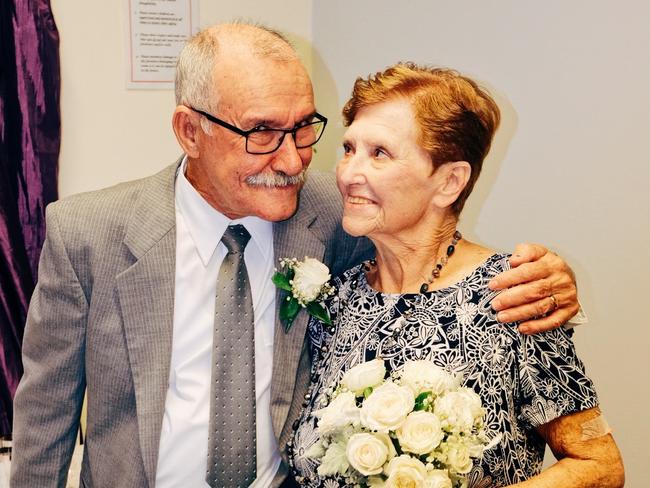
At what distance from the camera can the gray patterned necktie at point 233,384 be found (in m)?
1.67

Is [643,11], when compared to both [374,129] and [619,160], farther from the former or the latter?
[374,129]

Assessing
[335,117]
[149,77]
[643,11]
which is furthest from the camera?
[335,117]

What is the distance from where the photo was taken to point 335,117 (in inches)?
136

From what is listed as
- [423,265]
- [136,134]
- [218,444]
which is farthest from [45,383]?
[136,134]

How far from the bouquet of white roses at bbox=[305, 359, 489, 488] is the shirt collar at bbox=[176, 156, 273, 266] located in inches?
23.3

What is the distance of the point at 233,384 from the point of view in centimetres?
170

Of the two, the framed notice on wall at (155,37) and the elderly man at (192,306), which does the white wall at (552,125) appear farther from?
the elderly man at (192,306)

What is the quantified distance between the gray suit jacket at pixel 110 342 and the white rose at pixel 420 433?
526mm

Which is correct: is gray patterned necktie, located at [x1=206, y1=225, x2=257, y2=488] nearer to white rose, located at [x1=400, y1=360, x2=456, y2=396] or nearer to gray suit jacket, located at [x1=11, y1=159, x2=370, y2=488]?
gray suit jacket, located at [x1=11, y1=159, x2=370, y2=488]

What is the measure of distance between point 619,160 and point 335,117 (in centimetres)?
163

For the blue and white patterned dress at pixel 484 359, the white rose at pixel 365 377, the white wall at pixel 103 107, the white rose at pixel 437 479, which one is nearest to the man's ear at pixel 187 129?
the blue and white patterned dress at pixel 484 359

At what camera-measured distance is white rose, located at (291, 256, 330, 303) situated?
5.51ft

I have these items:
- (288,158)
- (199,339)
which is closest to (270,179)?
(288,158)

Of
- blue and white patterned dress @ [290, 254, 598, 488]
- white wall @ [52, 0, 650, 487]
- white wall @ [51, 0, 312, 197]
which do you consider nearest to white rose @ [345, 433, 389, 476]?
blue and white patterned dress @ [290, 254, 598, 488]
